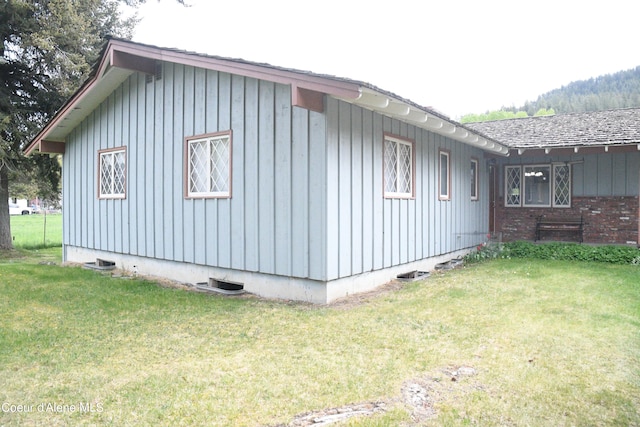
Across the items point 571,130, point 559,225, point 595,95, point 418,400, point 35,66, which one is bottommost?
point 418,400

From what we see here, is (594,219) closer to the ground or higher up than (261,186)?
closer to the ground

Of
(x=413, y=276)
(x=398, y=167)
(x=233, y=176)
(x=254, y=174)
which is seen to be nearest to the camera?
(x=254, y=174)

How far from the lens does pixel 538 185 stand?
40.4 feet

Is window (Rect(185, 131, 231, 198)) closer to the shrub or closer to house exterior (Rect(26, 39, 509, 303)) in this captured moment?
house exterior (Rect(26, 39, 509, 303))

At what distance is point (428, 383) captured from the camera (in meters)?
3.46

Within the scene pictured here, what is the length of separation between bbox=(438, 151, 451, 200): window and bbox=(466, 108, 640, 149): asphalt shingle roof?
226cm

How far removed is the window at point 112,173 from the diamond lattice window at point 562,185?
1031cm

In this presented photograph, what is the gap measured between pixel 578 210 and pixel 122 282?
1057 cm

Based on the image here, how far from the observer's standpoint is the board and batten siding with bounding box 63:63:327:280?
6.21 metres

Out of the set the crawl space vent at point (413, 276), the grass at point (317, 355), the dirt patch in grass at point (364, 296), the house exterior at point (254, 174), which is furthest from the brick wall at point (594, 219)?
the dirt patch in grass at point (364, 296)

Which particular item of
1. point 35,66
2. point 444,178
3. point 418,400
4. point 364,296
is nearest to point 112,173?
point 35,66

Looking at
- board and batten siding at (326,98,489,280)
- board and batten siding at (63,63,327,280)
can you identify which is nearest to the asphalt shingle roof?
board and batten siding at (326,98,489,280)

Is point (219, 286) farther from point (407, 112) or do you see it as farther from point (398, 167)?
point (407, 112)

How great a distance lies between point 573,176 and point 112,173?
10828 mm
